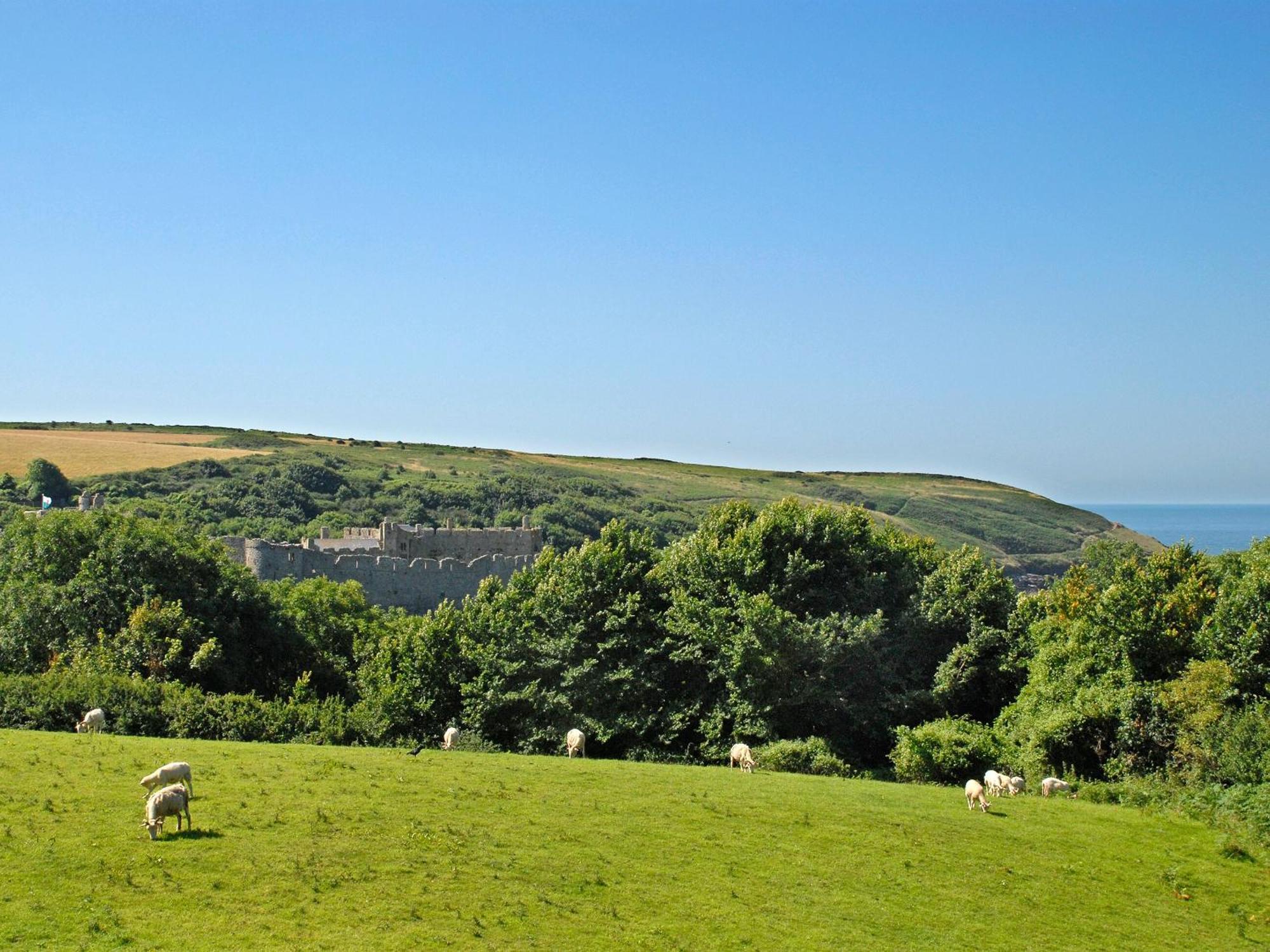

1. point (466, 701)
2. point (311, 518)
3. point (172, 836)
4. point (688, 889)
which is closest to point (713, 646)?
point (466, 701)

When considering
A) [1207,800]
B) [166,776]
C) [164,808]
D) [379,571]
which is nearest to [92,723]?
[166,776]

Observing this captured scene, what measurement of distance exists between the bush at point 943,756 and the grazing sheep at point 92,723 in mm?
20099

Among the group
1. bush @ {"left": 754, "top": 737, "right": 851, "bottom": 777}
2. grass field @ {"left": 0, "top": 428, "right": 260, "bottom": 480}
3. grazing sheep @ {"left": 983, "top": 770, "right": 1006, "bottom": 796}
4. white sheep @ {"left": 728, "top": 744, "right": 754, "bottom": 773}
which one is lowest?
bush @ {"left": 754, "top": 737, "right": 851, "bottom": 777}

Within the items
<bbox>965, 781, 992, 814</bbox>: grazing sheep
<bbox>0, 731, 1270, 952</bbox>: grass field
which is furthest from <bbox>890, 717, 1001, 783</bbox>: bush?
<bbox>965, 781, 992, 814</bbox>: grazing sheep

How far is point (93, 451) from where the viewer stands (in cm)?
12500

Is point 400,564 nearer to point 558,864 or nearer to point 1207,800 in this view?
point 1207,800

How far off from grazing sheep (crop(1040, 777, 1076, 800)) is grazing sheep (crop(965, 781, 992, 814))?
139 inches

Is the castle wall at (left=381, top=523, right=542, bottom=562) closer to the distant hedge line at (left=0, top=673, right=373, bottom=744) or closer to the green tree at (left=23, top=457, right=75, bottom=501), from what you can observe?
the green tree at (left=23, top=457, right=75, bottom=501)

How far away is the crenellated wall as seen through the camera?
60531mm

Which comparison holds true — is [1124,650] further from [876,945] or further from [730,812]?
[876,945]

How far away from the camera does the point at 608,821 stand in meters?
21.5

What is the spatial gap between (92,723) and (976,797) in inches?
792

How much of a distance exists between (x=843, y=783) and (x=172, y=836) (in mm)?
14903

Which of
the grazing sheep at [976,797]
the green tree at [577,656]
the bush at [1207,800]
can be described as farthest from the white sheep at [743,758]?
the bush at [1207,800]
